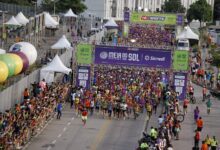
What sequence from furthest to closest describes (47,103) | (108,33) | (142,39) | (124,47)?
(108,33) → (142,39) → (124,47) → (47,103)

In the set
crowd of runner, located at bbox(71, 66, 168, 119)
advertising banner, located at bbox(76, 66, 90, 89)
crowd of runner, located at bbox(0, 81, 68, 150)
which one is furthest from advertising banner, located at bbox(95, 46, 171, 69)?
crowd of runner, located at bbox(0, 81, 68, 150)

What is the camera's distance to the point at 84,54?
41.5m

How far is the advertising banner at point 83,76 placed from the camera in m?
41.7

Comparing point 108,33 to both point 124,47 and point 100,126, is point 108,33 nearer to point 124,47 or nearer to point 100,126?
point 124,47

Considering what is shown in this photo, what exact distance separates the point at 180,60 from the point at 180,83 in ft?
4.43

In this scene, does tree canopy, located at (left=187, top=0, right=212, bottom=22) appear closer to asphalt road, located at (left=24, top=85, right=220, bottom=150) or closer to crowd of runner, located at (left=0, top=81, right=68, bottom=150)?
asphalt road, located at (left=24, top=85, right=220, bottom=150)

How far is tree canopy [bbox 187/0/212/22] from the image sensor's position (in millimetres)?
127756

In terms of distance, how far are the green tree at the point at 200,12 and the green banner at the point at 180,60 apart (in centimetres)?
8702

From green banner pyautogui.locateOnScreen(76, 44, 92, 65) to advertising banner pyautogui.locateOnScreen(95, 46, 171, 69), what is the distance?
400 mm

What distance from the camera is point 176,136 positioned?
31.5 metres

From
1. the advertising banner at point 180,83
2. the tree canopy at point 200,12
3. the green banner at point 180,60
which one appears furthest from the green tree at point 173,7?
the green banner at point 180,60

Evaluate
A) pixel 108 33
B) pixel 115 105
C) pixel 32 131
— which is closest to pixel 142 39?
pixel 108 33

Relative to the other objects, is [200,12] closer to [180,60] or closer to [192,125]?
[180,60]

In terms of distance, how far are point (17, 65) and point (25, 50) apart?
16.0 feet
